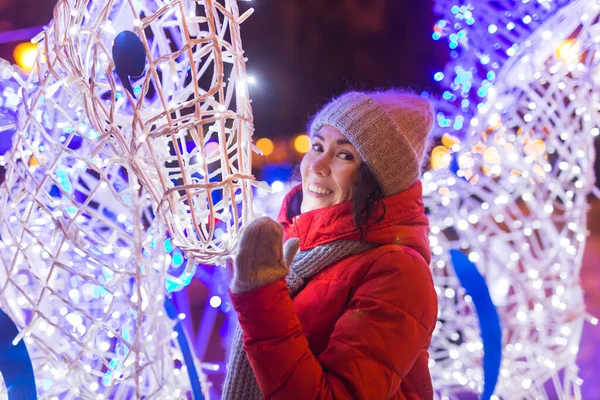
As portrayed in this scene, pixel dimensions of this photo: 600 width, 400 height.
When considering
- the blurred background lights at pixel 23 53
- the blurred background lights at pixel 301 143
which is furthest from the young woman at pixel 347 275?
the blurred background lights at pixel 301 143

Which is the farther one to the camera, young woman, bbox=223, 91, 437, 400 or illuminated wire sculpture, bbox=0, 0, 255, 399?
young woman, bbox=223, 91, 437, 400

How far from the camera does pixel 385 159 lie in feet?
3.47

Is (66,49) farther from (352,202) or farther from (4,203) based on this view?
(352,202)

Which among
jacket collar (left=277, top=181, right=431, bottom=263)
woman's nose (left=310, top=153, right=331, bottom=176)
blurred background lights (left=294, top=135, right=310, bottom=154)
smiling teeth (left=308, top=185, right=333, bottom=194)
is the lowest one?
jacket collar (left=277, top=181, right=431, bottom=263)

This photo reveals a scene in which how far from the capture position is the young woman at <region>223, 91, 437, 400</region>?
Result: 0.84 meters

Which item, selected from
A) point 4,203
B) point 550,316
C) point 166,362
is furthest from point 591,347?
point 4,203

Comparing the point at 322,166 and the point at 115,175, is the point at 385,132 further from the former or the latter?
the point at 115,175

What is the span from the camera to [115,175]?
1188mm

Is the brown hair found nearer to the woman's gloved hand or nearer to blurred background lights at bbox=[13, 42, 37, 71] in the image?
the woman's gloved hand

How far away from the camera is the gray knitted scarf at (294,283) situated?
990 millimetres

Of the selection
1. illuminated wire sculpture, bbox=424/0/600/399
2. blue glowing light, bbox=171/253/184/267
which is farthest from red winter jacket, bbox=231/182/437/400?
illuminated wire sculpture, bbox=424/0/600/399

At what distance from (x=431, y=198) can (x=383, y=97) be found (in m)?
0.66

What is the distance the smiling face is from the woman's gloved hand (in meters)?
0.26

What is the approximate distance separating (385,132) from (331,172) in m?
0.15
